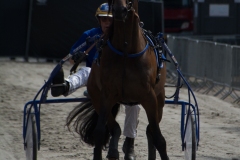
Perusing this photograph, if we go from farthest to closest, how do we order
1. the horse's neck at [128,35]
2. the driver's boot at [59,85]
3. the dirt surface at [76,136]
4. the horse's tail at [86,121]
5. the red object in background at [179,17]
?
1. the red object in background at [179,17]
2. the dirt surface at [76,136]
3. the horse's tail at [86,121]
4. the driver's boot at [59,85]
5. the horse's neck at [128,35]

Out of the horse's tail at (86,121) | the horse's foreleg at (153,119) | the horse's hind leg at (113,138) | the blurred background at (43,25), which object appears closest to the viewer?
the horse's foreleg at (153,119)

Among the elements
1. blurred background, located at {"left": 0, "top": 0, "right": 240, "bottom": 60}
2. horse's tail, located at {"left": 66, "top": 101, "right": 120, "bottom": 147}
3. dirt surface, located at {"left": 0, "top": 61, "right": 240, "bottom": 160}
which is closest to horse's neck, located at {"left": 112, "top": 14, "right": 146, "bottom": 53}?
horse's tail, located at {"left": 66, "top": 101, "right": 120, "bottom": 147}

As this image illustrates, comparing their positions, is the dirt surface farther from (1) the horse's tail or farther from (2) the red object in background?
(2) the red object in background

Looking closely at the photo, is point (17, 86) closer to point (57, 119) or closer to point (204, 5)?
point (57, 119)

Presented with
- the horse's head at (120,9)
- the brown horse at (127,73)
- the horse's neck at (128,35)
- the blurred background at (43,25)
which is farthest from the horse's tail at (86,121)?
the blurred background at (43,25)

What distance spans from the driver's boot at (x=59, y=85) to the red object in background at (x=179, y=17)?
16.7 m

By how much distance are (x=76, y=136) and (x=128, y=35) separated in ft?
10.2

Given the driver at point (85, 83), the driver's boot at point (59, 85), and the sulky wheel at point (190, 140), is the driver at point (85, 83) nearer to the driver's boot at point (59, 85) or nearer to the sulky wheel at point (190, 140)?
the driver's boot at point (59, 85)

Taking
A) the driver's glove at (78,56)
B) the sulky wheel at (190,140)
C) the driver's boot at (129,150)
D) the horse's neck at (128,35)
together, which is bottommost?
the driver's boot at (129,150)

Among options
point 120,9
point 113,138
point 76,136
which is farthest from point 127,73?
point 76,136

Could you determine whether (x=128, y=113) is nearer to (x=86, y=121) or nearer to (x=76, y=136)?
(x=86, y=121)

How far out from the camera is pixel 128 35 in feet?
18.5

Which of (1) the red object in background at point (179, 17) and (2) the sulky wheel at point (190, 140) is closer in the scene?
(2) the sulky wheel at point (190, 140)

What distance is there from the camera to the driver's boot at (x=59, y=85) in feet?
21.0
